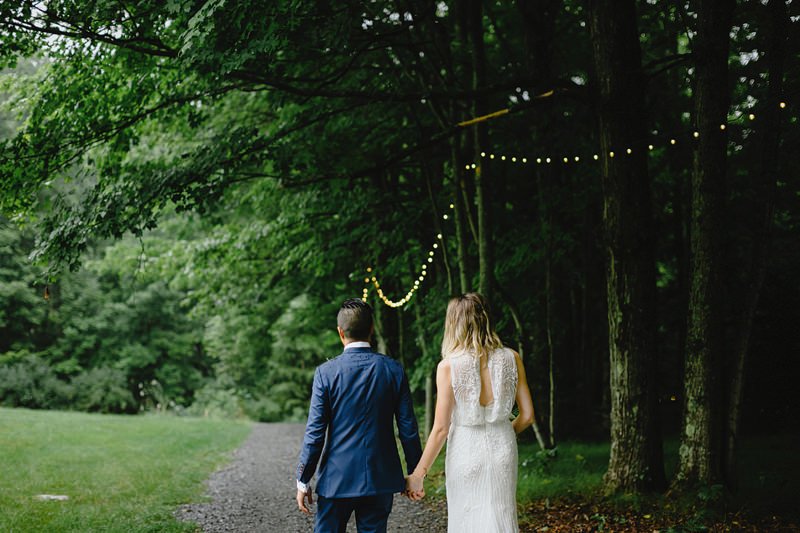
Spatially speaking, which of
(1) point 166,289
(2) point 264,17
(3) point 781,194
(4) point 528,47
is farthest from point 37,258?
(1) point 166,289

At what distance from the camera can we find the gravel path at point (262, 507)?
7.31m

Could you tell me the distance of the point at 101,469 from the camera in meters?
11.1

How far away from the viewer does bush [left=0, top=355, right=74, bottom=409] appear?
963 inches

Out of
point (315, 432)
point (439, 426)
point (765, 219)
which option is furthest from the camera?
point (765, 219)

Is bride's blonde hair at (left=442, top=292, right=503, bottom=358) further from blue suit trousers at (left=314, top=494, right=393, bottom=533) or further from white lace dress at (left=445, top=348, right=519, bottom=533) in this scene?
blue suit trousers at (left=314, top=494, right=393, bottom=533)

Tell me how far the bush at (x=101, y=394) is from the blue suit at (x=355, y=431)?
25.6m

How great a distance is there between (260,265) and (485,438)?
13.8 meters

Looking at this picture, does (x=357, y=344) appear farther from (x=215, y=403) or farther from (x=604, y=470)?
(x=215, y=403)

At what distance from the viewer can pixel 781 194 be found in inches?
433

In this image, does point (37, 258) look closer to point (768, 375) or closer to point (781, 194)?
point (781, 194)

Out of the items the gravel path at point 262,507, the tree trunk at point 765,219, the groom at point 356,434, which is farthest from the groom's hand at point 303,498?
the tree trunk at point 765,219

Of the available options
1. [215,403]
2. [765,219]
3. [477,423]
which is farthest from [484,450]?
[215,403]

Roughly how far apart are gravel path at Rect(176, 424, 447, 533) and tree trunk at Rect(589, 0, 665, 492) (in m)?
2.19

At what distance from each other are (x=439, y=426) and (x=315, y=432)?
2.45 ft
